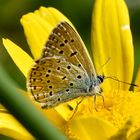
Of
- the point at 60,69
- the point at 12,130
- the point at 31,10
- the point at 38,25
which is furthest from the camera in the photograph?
the point at 31,10

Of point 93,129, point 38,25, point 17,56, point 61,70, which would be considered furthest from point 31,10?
point 93,129

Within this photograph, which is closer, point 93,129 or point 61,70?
point 93,129

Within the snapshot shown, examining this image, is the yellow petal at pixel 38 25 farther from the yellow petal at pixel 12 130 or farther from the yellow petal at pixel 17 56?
the yellow petal at pixel 12 130

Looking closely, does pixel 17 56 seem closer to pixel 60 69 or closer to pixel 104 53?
pixel 60 69

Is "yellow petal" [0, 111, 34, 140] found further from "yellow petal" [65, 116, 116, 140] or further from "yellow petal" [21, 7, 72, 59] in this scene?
"yellow petal" [21, 7, 72, 59]

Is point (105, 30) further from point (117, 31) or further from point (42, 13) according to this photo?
point (42, 13)

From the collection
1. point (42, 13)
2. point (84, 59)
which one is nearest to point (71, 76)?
point (84, 59)

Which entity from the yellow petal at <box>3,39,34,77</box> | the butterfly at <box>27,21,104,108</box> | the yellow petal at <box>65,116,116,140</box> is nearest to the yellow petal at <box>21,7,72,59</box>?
the yellow petal at <box>3,39,34,77</box>

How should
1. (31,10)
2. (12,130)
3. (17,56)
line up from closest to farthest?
(12,130)
(17,56)
(31,10)
